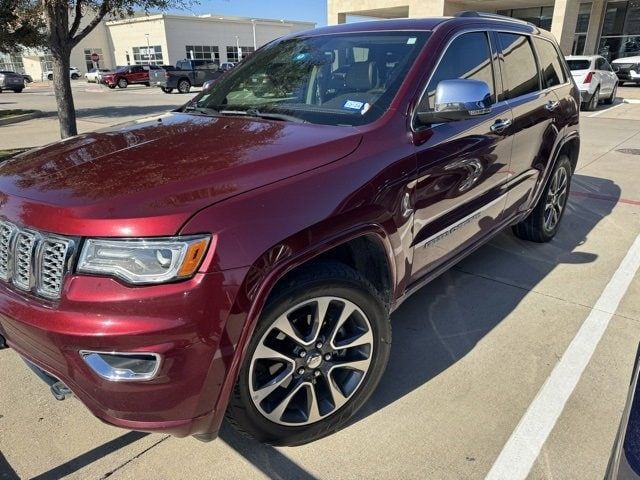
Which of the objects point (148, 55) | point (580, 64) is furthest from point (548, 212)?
point (148, 55)

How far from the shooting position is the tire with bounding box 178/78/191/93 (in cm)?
3141

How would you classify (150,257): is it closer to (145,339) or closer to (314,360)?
(145,339)

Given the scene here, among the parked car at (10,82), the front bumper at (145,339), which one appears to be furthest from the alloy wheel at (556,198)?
the parked car at (10,82)

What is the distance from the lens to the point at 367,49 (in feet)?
9.94

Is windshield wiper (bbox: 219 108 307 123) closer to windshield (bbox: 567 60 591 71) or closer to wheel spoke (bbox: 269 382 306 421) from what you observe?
wheel spoke (bbox: 269 382 306 421)

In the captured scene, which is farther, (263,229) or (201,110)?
(201,110)

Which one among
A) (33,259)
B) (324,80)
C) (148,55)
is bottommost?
(33,259)

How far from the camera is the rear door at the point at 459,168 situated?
8.85 ft

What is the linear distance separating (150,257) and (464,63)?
2.31m

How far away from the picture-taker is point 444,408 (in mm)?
2631

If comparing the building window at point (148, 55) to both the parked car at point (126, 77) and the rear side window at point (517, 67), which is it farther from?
the rear side window at point (517, 67)

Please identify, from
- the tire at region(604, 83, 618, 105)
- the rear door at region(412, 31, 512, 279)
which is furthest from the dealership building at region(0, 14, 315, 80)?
the rear door at region(412, 31, 512, 279)

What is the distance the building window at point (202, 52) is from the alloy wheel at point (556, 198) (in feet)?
199

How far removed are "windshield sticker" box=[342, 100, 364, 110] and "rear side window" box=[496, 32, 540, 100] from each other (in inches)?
50.9
